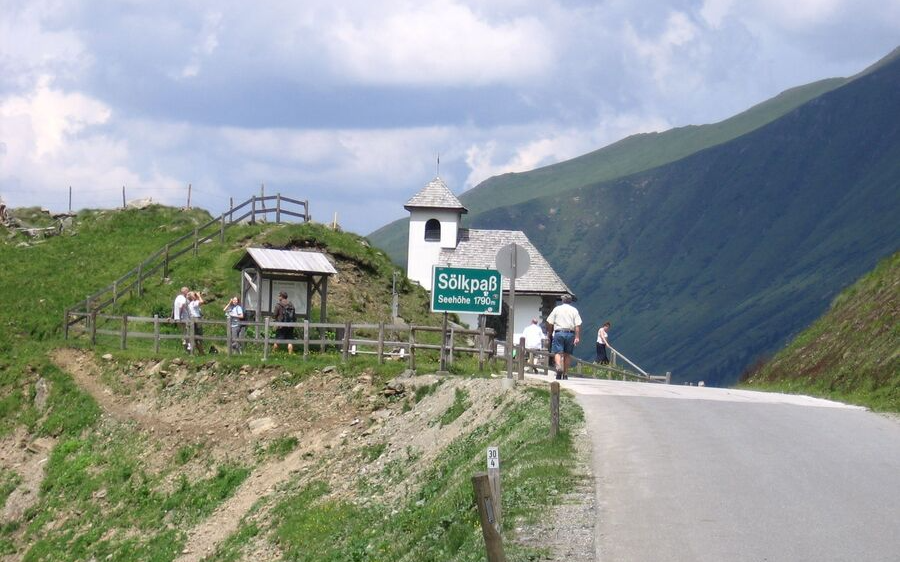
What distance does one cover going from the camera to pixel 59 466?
31.7m

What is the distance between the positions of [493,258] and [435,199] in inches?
168

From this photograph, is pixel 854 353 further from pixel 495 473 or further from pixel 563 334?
pixel 495 473

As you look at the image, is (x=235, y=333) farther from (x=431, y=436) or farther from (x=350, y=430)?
(x=431, y=436)

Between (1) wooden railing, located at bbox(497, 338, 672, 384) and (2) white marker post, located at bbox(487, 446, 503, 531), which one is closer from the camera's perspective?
(2) white marker post, located at bbox(487, 446, 503, 531)

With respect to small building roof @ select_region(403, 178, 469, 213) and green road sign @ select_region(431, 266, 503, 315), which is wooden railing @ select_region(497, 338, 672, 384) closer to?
green road sign @ select_region(431, 266, 503, 315)

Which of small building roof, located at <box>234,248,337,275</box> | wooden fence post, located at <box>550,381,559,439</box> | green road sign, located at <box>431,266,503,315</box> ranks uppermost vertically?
small building roof, located at <box>234,248,337,275</box>

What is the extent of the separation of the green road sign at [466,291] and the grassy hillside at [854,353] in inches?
313

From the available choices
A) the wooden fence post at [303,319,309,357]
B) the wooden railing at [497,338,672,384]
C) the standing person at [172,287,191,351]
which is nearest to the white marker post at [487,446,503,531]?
→ the wooden railing at [497,338,672,384]

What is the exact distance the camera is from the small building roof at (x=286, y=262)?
117ft

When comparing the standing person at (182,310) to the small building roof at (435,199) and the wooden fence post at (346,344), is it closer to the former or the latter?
the wooden fence post at (346,344)

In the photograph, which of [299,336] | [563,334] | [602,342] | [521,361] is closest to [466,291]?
[521,361]

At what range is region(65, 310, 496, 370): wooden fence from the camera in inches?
1137

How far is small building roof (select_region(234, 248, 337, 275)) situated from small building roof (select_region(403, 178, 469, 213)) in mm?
24052

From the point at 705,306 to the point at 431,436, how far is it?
517 feet
